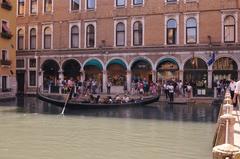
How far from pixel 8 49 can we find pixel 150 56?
7985 mm

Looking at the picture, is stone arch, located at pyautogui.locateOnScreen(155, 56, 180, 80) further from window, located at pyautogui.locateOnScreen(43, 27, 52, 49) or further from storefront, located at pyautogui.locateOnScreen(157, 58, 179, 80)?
window, located at pyautogui.locateOnScreen(43, 27, 52, 49)

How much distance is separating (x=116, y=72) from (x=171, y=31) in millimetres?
4089

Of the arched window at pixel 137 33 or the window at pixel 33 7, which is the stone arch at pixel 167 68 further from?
the window at pixel 33 7

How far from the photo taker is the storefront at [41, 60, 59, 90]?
25109 millimetres

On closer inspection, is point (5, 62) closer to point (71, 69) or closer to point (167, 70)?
point (71, 69)

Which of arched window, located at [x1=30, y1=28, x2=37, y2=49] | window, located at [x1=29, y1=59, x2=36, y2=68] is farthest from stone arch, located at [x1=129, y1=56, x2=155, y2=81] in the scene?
arched window, located at [x1=30, y1=28, x2=37, y2=49]

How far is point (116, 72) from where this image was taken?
2347cm

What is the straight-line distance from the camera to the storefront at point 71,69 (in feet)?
80.4

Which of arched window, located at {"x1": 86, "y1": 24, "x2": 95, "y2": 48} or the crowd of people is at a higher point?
arched window, located at {"x1": 86, "y1": 24, "x2": 95, "y2": 48}

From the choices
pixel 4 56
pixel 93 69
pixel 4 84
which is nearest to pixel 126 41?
pixel 93 69

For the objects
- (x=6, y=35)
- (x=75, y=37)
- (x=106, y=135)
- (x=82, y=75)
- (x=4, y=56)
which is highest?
(x=75, y=37)

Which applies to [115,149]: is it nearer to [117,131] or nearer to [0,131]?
[117,131]

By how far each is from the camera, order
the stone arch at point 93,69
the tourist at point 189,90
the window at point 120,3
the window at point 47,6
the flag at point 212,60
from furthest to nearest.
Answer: the window at point 47,6
the stone arch at point 93,69
the window at point 120,3
the flag at point 212,60
the tourist at point 189,90

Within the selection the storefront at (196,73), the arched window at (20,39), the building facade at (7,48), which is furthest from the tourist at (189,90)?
the arched window at (20,39)
